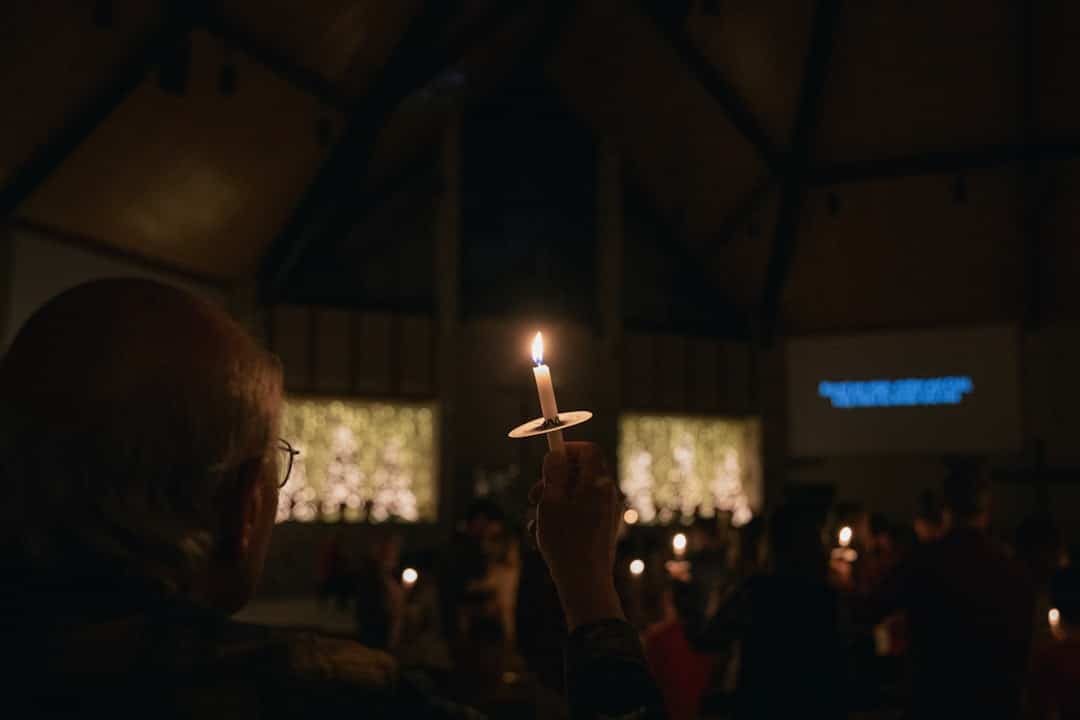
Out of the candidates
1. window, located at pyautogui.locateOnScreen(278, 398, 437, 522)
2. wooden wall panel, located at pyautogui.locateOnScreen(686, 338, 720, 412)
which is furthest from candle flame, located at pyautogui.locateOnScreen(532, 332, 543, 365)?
wooden wall panel, located at pyautogui.locateOnScreen(686, 338, 720, 412)

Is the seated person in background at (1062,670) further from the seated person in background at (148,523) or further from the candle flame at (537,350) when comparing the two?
the seated person in background at (148,523)

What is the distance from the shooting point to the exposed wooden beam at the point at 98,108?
963 centimetres

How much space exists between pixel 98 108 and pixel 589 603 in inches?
387

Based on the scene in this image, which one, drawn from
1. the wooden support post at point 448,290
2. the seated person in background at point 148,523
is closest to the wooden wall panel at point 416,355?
the wooden support post at point 448,290

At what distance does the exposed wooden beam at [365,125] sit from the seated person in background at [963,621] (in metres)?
9.95

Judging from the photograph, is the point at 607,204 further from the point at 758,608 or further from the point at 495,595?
the point at 758,608

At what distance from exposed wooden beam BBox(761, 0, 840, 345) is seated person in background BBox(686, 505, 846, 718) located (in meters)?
9.81

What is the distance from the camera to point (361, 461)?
47.5 ft

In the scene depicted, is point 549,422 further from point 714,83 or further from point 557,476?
point 714,83

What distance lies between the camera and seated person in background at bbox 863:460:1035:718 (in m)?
2.82

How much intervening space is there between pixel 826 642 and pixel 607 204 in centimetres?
1337

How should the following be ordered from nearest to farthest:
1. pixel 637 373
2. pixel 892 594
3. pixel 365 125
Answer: pixel 892 594
pixel 365 125
pixel 637 373

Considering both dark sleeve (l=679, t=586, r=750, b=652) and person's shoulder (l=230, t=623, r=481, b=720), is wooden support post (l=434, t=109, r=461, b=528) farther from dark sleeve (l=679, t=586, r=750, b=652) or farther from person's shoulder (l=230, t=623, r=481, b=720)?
person's shoulder (l=230, t=623, r=481, b=720)

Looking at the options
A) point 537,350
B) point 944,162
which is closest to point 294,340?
point 944,162
